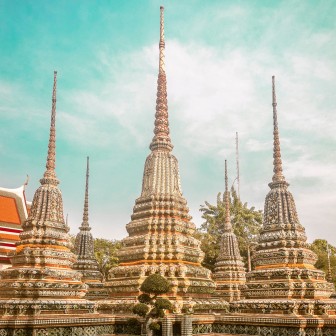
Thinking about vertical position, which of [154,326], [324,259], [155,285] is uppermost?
[324,259]

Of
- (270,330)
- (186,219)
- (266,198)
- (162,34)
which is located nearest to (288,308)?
(270,330)

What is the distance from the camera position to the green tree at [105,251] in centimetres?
4509

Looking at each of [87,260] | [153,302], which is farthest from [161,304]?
A: [87,260]

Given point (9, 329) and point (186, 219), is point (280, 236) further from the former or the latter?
point (9, 329)

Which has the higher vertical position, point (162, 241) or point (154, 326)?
point (162, 241)

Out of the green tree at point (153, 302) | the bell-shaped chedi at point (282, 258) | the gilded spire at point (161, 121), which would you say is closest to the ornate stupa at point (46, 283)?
the green tree at point (153, 302)

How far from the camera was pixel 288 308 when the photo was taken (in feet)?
48.4

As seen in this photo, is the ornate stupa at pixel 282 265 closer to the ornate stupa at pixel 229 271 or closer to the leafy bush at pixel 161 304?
the leafy bush at pixel 161 304

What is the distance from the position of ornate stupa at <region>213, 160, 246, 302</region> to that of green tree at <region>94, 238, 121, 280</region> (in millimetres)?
19841

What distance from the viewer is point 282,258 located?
52.9 feet

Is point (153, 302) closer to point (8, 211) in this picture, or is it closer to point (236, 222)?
point (8, 211)

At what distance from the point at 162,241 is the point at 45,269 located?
471 centimetres

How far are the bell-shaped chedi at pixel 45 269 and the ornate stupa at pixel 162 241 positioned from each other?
2.44m

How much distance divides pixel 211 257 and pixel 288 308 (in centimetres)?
2406
